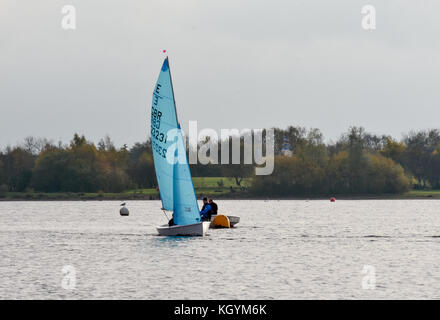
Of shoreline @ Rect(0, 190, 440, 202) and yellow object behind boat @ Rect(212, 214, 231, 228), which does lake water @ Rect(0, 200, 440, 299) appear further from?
shoreline @ Rect(0, 190, 440, 202)

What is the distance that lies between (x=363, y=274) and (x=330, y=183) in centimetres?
13255

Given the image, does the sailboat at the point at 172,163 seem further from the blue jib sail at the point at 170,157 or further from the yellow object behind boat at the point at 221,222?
the yellow object behind boat at the point at 221,222

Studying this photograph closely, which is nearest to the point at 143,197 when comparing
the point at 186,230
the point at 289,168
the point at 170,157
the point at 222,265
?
the point at 289,168

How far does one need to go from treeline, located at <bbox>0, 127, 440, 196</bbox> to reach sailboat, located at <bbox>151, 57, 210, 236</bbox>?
382ft

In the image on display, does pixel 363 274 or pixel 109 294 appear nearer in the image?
pixel 109 294

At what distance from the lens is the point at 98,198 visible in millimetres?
170750

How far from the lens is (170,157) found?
5128 centimetres

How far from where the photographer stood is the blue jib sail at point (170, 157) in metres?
50.7

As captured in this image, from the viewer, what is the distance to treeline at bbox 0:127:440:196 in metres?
167

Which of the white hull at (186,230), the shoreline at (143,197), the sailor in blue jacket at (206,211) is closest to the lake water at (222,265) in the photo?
the white hull at (186,230)

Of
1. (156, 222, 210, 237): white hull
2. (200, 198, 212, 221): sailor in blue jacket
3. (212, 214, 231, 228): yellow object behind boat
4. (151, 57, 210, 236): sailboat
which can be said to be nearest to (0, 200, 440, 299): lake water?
(156, 222, 210, 237): white hull

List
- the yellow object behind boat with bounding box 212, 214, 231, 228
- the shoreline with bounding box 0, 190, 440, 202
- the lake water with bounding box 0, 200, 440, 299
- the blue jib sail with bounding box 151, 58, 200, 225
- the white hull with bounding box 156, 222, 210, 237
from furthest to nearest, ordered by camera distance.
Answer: the shoreline with bounding box 0, 190, 440, 202 < the yellow object behind boat with bounding box 212, 214, 231, 228 < the white hull with bounding box 156, 222, 210, 237 < the blue jib sail with bounding box 151, 58, 200, 225 < the lake water with bounding box 0, 200, 440, 299
